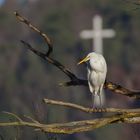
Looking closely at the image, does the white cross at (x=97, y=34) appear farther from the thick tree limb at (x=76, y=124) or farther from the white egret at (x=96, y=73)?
the thick tree limb at (x=76, y=124)

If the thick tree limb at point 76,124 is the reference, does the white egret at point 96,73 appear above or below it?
above

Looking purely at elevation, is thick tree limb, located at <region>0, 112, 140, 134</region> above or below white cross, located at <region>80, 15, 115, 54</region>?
below

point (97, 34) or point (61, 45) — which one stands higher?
point (97, 34)

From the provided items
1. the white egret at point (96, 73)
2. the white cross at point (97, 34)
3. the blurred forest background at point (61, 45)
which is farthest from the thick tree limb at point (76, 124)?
the white cross at point (97, 34)

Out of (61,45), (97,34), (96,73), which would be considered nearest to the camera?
(96,73)

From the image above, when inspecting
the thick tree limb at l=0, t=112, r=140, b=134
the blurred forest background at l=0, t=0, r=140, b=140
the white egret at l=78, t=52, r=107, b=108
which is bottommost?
the thick tree limb at l=0, t=112, r=140, b=134

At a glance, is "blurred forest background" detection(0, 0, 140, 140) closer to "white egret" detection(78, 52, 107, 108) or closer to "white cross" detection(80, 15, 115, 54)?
"white cross" detection(80, 15, 115, 54)

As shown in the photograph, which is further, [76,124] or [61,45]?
[61,45]

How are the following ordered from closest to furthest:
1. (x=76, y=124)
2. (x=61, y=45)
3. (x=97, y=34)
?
(x=76, y=124) → (x=97, y=34) → (x=61, y=45)

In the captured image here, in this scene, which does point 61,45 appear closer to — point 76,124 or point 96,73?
point 96,73

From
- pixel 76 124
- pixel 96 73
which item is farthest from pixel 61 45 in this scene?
pixel 76 124

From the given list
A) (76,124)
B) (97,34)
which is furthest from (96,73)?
(97,34)

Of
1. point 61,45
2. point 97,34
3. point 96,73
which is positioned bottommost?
point 96,73

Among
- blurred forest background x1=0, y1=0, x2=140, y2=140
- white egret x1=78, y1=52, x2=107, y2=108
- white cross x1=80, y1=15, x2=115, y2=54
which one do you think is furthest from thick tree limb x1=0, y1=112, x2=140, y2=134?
white cross x1=80, y1=15, x2=115, y2=54
